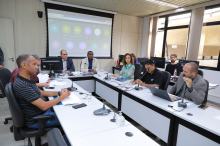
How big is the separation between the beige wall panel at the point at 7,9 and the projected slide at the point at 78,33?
105cm

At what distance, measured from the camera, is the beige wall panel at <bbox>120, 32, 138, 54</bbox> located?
21.5 feet

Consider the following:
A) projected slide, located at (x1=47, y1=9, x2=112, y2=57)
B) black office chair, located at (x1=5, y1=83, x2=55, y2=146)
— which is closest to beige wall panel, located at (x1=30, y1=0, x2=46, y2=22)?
projected slide, located at (x1=47, y1=9, x2=112, y2=57)

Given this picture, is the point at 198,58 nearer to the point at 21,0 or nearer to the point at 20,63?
the point at 20,63

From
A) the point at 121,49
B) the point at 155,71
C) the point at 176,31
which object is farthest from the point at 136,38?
the point at 155,71

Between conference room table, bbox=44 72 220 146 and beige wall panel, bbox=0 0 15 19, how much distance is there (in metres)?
4.16

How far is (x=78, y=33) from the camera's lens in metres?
5.44

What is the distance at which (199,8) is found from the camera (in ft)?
15.2

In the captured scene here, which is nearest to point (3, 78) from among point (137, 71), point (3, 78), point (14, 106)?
point (3, 78)

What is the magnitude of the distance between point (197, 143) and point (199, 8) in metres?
4.80

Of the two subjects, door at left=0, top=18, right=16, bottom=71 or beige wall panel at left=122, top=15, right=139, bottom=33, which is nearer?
door at left=0, top=18, right=16, bottom=71

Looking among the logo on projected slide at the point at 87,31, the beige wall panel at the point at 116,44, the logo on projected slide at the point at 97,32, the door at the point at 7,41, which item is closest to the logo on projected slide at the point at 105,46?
the beige wall panel at the point at 116,44

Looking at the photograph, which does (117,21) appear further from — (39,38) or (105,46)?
(39,38)

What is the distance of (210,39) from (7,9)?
21.8 ft

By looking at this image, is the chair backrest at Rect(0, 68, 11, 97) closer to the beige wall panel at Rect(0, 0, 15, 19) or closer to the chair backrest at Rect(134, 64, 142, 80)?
the chair backrest at Rect(134, 64, 142, 80)
